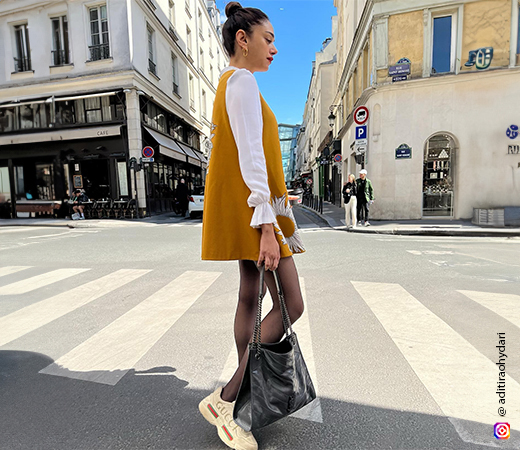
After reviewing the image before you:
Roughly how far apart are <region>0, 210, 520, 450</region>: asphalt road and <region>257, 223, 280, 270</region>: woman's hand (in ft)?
2.95

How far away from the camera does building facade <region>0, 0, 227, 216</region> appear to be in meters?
15.5

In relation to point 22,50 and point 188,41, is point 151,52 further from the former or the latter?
point 188,41

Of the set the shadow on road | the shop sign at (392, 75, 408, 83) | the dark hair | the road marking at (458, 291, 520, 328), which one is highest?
the shop sign at (392, 75, 408, 83)

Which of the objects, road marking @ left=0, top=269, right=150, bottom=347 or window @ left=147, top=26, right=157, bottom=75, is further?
window @ left=147, top=26, right=157, bottom=75

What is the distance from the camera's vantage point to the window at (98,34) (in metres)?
15.6

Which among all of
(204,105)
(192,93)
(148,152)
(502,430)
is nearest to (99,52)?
(148,152)

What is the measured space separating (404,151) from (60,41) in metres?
17.2

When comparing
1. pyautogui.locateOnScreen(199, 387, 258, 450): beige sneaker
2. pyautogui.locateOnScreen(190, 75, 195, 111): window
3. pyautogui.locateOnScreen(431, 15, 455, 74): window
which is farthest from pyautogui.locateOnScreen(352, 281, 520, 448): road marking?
pyautogui.locateOnScreen(190, 75, 195, 111): window

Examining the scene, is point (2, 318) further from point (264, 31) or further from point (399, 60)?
point (399, 60)

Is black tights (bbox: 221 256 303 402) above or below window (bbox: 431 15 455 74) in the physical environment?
below

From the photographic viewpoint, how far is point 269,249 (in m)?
1.40

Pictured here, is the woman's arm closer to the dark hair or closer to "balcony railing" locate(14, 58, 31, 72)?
the dark hair

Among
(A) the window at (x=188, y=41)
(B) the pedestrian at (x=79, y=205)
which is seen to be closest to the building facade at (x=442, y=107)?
(B) the pedestrian at (x=79, y=205)

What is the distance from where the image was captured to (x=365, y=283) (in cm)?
419
